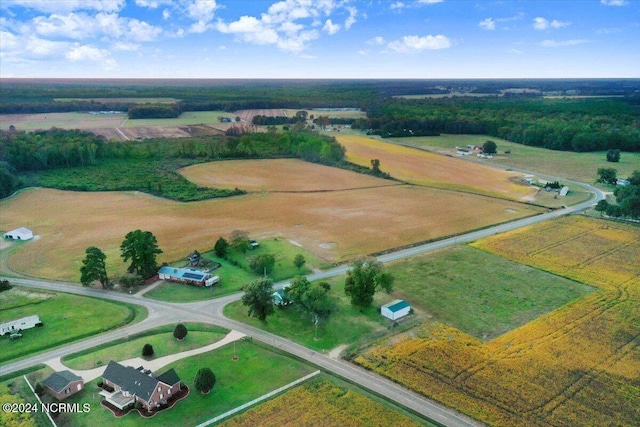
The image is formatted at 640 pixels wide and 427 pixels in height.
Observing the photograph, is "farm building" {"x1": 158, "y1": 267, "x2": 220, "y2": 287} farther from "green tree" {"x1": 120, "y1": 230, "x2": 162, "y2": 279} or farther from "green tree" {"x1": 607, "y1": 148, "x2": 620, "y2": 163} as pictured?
"green tree" {"x1": 607, "y1": 148, "x2": 620, "y2": 163}

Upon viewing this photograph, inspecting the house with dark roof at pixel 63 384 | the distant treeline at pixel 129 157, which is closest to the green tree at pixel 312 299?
the house with dark roof at pixel 63 384

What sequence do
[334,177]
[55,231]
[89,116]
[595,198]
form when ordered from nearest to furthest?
1. [55,231]
2. [595,198]
3. [334,177]
4. [89,116]

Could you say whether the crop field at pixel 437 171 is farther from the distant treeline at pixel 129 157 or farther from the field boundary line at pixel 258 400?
the field boundary line at pixel 258 400

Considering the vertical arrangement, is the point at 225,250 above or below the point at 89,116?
below

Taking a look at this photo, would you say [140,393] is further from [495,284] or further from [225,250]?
[495,284]

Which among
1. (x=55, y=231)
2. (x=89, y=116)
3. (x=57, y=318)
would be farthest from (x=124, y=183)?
(x=89, y=116)

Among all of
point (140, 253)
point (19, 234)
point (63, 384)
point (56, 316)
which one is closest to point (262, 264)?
point (140, 253)
